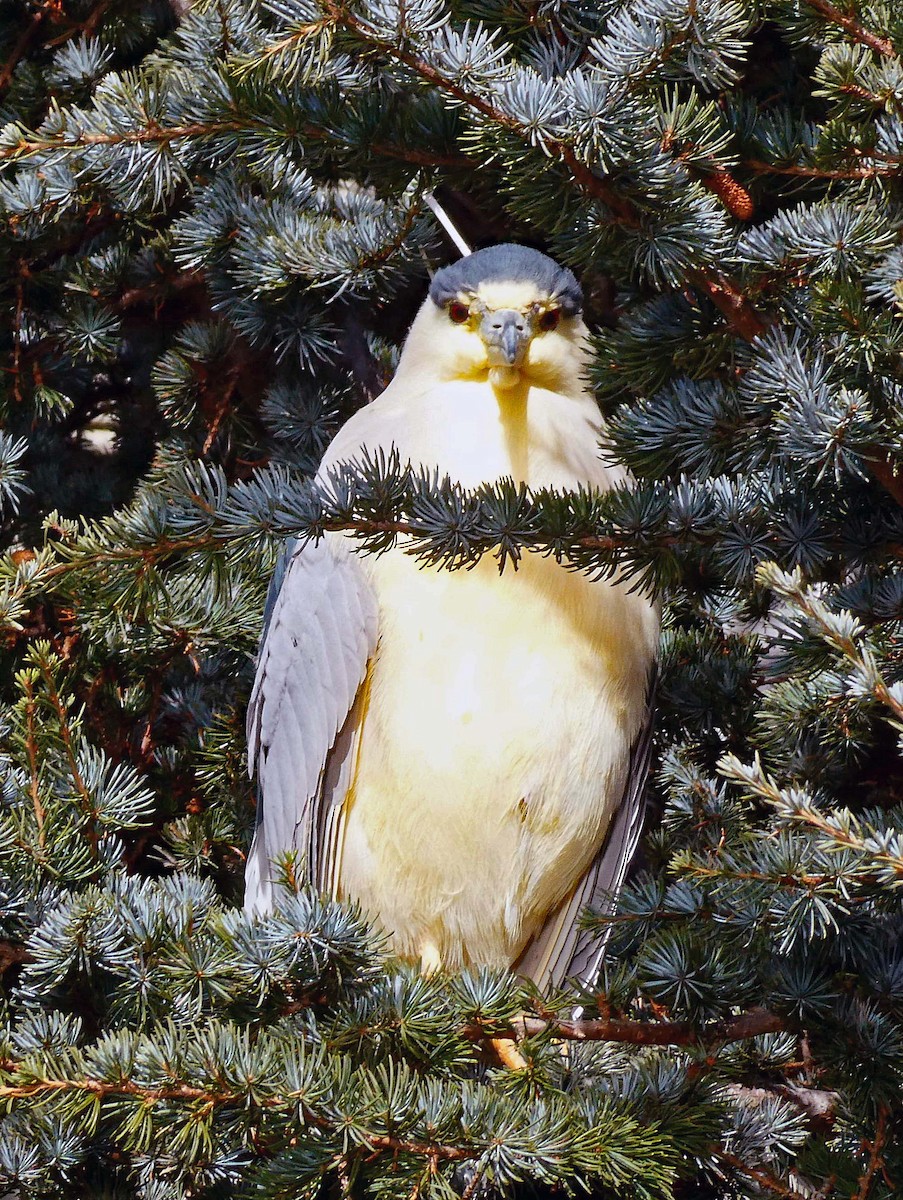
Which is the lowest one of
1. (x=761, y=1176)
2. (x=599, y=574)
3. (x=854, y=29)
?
(x=761, y=1176)

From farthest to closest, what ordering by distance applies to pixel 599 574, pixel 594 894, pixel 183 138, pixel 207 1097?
pixel 594 894 < pixel 183 138 < pixel 599 574 < pixel 207 1097

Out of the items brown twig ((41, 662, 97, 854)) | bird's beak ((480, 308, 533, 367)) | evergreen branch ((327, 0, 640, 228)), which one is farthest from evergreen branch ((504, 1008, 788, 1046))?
bird's beak ((480, 308, 533, 367))

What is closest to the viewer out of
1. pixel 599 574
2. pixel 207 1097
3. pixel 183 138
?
pixel 207 1097

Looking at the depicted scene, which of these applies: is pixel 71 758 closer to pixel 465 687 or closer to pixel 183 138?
pixel 465 687

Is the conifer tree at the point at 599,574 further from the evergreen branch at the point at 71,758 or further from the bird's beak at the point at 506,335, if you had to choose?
the bird's beak at the point at 506,335

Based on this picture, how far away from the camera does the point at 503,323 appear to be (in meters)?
1.73

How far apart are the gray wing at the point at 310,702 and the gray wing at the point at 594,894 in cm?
39

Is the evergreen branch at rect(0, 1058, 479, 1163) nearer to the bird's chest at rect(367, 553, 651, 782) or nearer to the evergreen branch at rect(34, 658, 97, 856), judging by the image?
the evergreen branch at rect(34, 658, 97, 856)

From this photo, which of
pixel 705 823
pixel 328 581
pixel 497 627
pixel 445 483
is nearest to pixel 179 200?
pixel 328 581

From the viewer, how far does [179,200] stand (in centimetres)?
203

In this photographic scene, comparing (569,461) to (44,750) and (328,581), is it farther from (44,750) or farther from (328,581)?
(44,750)

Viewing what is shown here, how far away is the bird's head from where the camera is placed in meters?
1.75

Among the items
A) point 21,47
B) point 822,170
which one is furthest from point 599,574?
point 21,47

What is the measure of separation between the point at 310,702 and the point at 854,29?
1074 mm
